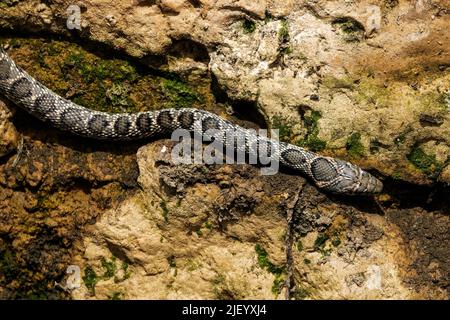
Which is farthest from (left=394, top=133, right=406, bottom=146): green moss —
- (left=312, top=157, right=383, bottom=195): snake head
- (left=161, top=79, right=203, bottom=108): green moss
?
(left=161, top=79, right=203, bottom=108): green moss

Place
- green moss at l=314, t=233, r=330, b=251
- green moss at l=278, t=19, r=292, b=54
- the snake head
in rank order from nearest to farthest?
green moss at l=278, t=19, r=292, b=54 < the snake head < green moss at l=314, t=233, r=330, b=251

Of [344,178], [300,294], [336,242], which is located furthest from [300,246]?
[344,178]

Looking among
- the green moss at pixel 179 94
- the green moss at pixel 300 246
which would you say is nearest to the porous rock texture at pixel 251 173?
the green moss at pixel 300 246

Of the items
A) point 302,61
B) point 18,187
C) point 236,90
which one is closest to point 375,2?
point 302,61

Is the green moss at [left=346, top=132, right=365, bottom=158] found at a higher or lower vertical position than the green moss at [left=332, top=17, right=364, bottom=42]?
lower

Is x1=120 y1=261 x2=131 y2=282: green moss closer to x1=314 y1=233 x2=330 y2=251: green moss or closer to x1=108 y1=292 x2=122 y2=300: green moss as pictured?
x1=108 y1=292 x2=122 y2=300: green moss

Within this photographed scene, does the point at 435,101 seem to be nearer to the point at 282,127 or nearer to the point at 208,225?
the point at 282,127
